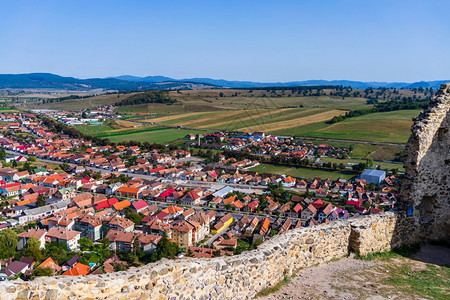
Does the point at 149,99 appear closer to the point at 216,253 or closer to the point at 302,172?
the point at 302,172

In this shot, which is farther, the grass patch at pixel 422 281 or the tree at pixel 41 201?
the tree at pixel 41 201

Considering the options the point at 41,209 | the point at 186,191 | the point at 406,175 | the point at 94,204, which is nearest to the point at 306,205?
the point at 186,191

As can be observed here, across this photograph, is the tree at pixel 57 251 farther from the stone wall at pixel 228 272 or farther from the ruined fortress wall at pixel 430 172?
the ruined fortress wall at pixel 430 172

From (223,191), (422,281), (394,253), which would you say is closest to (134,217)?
(223,191)

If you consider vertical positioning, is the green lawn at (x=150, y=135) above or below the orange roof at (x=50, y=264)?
above

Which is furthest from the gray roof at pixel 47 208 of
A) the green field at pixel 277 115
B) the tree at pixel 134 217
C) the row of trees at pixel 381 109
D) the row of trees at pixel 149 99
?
the row of trees at pixel 149 99

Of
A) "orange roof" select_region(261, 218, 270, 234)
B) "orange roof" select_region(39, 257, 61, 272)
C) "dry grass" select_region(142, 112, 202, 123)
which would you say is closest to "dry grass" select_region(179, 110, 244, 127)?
"dry grass" select_region(142, 112, 202, 123)
